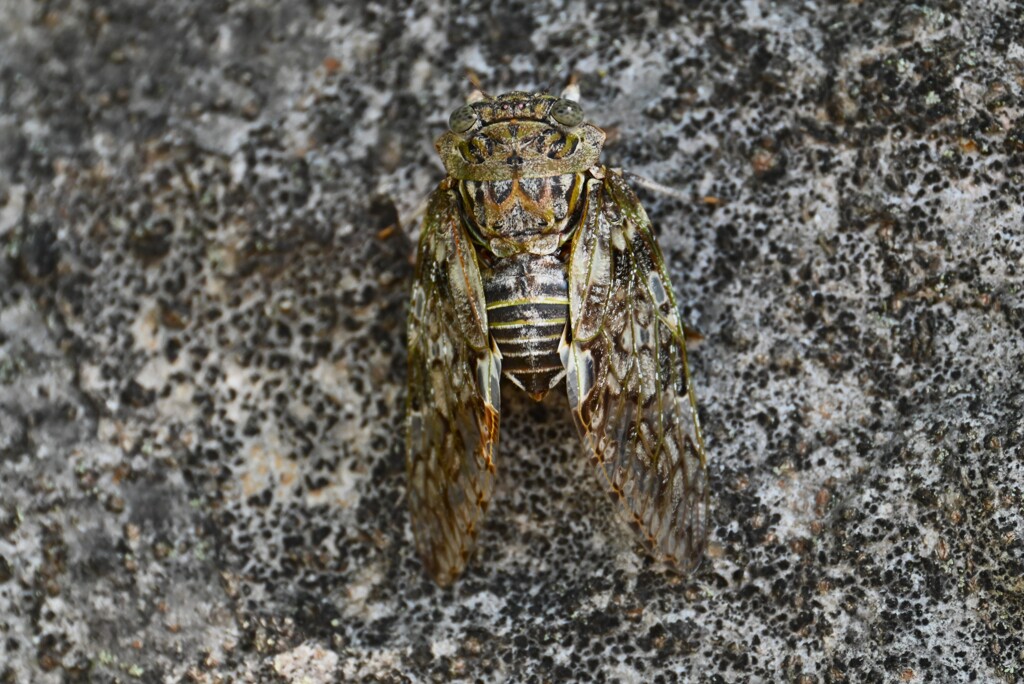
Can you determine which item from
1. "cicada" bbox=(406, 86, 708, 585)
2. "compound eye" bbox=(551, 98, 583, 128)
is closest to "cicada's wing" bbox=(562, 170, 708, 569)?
"cicada" bbox=(406, 86, 708, 585)

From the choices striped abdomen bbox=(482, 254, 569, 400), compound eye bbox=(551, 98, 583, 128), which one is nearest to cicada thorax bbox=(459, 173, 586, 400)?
striped abdomen bbox=(482, 254, 569, 400)

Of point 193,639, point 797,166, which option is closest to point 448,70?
point 797,166

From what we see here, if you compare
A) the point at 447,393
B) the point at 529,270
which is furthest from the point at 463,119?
A: the point at 447,393

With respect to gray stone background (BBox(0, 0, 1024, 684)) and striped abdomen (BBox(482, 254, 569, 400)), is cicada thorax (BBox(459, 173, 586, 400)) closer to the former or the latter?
striped abdomen (BBox(482, 254, 569, 400))

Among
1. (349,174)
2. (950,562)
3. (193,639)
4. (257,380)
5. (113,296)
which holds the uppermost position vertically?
(349,174)

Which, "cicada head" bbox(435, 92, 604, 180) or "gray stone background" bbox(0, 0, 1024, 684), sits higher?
"cicada head" bbox(435, 92, 604, 180)

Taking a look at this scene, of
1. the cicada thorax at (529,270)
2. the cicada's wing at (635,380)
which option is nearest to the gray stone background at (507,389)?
the cicada's wing at (635,380)

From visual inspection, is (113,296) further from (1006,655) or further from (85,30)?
(1006,655)
